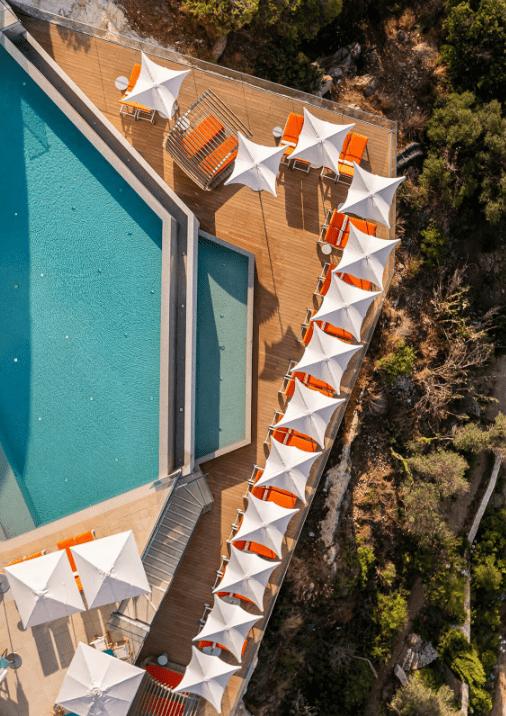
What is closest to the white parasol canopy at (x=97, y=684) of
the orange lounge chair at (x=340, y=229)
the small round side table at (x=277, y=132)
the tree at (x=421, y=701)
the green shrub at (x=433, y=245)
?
the tree at (x=421, y=701)

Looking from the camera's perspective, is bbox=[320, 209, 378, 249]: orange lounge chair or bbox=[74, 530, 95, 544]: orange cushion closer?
bbox=[74, 530, 95, 544]: orange cushion

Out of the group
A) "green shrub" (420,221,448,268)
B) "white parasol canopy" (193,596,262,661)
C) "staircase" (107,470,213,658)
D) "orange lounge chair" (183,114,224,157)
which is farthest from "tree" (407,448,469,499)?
"orange lounge chair" (183,114,224,157)

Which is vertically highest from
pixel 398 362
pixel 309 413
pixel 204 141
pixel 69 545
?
pixel 204 141

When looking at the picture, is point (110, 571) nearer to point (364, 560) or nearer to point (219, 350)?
point (219, 350)

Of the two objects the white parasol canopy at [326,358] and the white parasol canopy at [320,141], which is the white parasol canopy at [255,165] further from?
the white parasol canopy at [326,358]

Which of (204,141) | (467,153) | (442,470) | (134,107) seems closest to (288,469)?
(442,470)

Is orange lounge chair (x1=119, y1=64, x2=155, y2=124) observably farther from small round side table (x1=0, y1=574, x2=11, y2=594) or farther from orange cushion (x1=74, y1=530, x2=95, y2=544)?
small round side table (x1=0, y1=574, x2=11, y2=594)

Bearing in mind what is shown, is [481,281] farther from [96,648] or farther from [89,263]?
[96,648]
